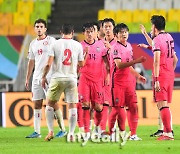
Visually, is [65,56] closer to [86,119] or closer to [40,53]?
[86,119]

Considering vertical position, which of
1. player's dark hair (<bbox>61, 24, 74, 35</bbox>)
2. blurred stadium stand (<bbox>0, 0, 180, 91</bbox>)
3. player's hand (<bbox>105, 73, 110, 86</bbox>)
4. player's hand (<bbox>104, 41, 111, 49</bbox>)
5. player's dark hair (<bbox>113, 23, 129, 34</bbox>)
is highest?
blurred stadium stand (<bbox>0, 0, 180, 91</bbox>)

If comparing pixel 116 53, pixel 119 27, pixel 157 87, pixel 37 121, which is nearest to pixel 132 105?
pixel 157 87

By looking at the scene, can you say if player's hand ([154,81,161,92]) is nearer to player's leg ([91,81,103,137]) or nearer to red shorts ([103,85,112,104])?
player's leg ([91,81,103,137])

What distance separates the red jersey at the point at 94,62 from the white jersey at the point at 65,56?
0.96m

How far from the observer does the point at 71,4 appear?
2986cm

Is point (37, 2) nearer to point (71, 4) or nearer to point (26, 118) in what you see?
point (71, 4)

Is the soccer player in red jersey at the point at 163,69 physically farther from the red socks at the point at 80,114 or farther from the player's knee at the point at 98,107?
the red socks at the point at 80,114

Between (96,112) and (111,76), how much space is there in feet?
2.52

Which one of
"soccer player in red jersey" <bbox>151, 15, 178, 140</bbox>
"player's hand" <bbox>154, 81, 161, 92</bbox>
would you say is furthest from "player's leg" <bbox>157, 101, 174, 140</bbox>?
"player's hand" <bbox>154, 81, 161, 92</bbox>

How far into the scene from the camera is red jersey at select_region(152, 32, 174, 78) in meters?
13.6

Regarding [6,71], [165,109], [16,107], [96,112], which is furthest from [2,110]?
[165,109]

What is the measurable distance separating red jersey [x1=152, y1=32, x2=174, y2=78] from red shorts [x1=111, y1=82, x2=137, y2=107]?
0.63 m

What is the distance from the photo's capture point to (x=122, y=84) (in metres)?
13.9

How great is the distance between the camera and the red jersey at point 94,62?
1434 cm
